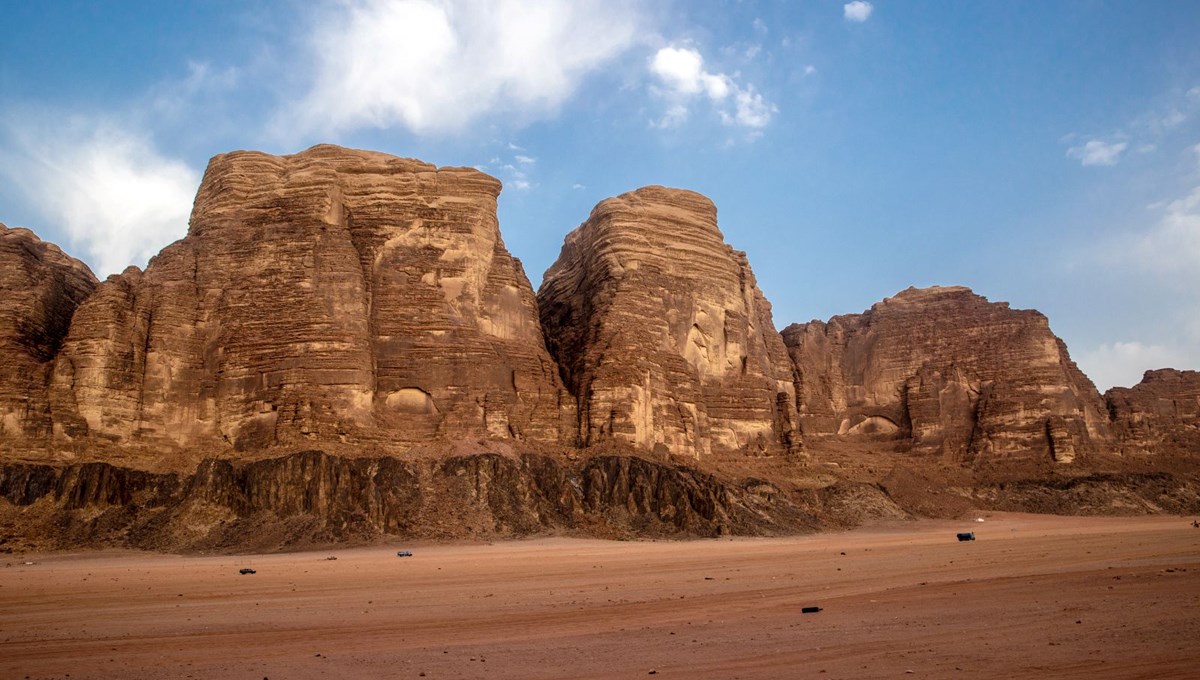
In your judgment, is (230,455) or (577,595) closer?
(577,595)

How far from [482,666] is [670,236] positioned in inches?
2295

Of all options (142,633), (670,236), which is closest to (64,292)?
(670,236)

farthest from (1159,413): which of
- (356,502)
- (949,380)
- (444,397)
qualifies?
(356,502)

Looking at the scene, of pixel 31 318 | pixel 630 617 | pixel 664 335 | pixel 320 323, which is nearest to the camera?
pixel 630 617

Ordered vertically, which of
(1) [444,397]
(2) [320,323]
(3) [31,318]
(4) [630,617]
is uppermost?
(3) [31,318]

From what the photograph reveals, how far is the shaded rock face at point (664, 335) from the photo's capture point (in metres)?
61.1

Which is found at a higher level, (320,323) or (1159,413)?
(320,323)

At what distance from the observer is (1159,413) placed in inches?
3243

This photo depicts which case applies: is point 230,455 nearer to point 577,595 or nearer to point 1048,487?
point 577,595

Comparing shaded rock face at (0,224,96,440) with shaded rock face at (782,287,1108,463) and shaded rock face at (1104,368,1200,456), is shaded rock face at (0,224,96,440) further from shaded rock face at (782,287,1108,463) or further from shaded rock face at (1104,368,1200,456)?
shaded rock face at (1104,368,1200,456)

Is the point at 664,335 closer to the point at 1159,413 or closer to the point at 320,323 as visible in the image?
the point at 320,323

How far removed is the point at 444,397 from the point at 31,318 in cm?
2274

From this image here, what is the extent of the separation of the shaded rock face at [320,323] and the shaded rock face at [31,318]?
1307 millimetres

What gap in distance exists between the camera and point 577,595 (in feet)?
78.7
